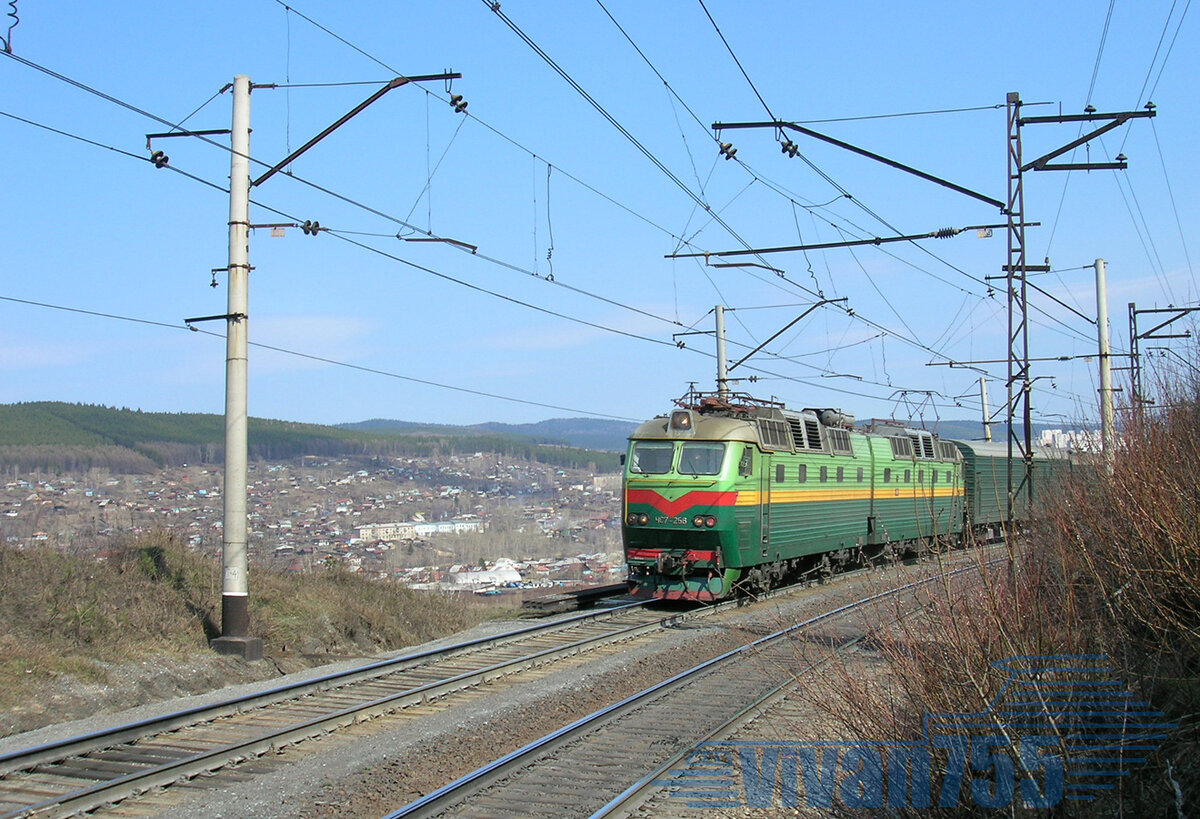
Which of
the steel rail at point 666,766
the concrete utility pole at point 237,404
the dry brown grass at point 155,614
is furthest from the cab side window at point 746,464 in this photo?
the concrete utility pole at point 237,404

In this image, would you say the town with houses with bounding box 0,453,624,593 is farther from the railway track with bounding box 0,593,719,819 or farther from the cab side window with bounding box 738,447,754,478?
the cab side window with bounding box 738,447,754,478

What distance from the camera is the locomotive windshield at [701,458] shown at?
19.2 meters

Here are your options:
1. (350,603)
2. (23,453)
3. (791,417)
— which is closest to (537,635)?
(350,603)

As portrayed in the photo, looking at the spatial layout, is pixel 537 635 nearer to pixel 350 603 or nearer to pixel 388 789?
pixel 350 603

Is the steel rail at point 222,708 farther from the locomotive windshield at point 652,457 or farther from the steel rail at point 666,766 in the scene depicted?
the steel rail at point 666,766

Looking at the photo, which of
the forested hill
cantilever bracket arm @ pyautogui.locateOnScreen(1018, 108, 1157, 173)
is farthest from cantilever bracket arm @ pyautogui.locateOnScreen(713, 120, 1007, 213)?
the forested hill

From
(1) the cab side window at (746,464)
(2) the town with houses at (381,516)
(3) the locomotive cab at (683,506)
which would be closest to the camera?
(3) the locomotive cab at (683,506)

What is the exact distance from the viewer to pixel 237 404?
14.2 metres

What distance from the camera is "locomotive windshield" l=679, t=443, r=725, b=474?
19.2 metres

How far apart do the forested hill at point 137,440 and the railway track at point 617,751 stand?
32.3m

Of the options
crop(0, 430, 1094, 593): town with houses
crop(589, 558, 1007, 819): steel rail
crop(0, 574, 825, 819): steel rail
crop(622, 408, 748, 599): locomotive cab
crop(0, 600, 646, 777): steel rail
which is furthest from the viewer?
crop(0, 430, 1094, 593): town with houses

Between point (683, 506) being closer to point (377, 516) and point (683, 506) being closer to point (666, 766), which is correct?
point (666, 766)

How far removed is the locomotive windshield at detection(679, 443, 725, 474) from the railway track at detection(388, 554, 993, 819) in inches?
237

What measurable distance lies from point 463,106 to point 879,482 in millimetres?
16425
